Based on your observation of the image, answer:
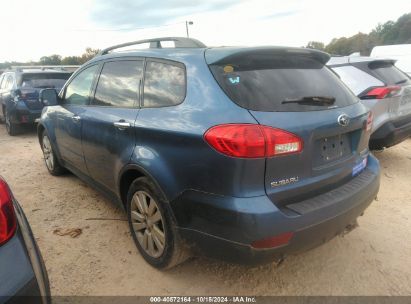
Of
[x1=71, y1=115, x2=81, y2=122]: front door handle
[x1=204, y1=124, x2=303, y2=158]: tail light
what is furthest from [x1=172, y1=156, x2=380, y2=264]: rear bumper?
[x1=71, y1=115, x2=81, y2=122]: front door handle

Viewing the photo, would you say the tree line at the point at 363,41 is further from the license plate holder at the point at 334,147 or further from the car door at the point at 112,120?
the license plate holder at the point at 334,147

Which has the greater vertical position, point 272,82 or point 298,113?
point 272,82

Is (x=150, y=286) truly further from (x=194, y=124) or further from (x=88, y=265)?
(x=194, y=124)

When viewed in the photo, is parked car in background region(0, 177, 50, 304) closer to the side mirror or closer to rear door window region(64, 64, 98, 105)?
rear door window region(64, 64, 98, 105)

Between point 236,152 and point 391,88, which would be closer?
point 236,152

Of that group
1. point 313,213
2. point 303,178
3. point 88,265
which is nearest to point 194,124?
point 303,178

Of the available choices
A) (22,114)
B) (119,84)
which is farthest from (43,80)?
(119,84)

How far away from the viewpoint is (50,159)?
5164 mm

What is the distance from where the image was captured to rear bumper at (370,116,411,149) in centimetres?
474

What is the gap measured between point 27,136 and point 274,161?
324 inches

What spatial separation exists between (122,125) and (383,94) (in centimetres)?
359

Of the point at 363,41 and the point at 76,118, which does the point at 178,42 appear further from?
the point at 363,41

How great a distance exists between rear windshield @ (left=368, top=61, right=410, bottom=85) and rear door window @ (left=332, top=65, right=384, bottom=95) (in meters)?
0.09

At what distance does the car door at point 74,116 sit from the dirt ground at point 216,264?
1.99 feet
